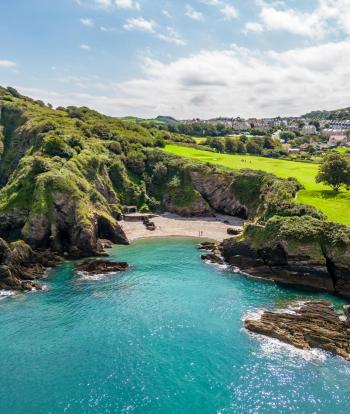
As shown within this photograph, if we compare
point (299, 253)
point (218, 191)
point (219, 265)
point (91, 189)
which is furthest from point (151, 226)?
point (299, 253)

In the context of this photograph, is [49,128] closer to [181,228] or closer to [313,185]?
[181,228]

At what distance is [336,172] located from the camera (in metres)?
82.6

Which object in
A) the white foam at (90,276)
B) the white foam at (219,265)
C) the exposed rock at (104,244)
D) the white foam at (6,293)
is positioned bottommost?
the white foam at (6,293)

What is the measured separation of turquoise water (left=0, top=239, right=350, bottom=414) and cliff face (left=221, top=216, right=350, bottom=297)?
13.3ft

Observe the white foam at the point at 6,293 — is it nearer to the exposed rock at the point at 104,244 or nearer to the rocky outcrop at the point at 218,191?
the exposed rock at the point at 104,244

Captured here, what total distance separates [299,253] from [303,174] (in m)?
52.9

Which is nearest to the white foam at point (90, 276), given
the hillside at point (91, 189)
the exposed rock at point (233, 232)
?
the hillside at point (91, 189)

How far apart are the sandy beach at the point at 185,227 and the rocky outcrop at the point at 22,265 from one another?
21.0m

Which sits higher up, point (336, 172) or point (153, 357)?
point (336, 172)

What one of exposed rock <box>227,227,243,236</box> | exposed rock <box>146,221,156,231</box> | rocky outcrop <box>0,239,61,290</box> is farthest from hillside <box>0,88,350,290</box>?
exposed rock <box>146,221,156,231</box>

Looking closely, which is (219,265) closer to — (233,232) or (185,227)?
(233,232)

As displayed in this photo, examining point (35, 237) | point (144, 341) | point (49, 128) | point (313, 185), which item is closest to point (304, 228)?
point (144, 341)

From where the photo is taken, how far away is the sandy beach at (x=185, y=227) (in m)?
81.8

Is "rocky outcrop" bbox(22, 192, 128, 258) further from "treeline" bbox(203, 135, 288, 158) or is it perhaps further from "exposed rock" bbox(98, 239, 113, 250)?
"treeline" bbox(203, 135, 288, 158)
